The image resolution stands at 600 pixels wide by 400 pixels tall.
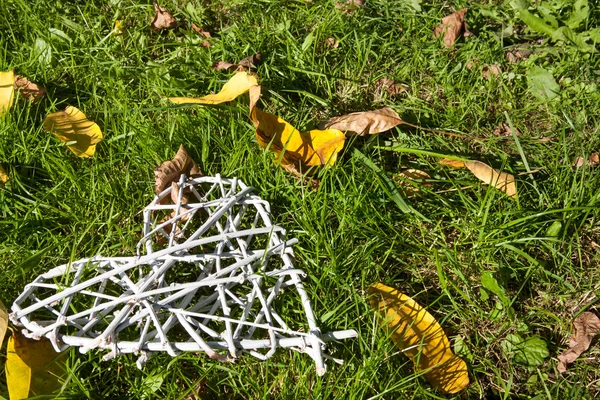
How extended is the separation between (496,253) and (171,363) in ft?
3.46

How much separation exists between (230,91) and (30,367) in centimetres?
112

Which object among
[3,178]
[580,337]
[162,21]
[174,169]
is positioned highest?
[162,21]

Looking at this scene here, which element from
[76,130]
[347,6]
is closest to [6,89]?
[76,130]

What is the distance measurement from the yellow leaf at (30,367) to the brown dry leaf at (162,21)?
151 cm

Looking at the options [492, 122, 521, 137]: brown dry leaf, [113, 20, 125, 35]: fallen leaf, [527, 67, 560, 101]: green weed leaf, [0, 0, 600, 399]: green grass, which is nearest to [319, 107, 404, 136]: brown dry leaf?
[0, 0, 600, 399]: green grass

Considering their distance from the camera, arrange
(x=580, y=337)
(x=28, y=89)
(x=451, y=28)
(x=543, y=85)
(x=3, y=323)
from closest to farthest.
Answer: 1. (x=3, y=323)
2. (x=580, y=337)
3. (x=28, y=89)
4. (x=543, y=85)
5. (x=451, y=28)

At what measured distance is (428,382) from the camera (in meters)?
1.77

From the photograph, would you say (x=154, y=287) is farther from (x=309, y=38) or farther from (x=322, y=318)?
(x=309, y=38)

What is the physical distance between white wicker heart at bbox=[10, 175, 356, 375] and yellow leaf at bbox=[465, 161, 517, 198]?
0.70 m

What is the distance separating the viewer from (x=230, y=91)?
2.27 metres

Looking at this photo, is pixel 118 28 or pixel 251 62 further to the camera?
pixel 118 28

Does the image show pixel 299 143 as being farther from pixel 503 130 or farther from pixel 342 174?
pixel 503 130

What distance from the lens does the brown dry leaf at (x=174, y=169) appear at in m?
1.99

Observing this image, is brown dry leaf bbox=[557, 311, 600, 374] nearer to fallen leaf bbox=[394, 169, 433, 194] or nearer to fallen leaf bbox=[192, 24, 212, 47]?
fallen leaf bbox=[394, 169, 433, 194]
